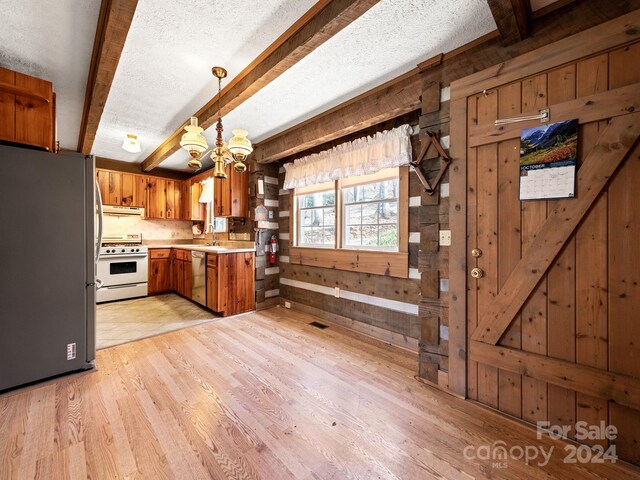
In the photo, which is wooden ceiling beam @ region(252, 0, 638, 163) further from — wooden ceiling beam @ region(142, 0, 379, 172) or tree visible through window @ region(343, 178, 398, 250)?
wooden ceiling beam @ region(142, 0, 379, 172)

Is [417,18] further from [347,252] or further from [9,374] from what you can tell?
[9,374]

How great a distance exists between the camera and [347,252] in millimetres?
3303

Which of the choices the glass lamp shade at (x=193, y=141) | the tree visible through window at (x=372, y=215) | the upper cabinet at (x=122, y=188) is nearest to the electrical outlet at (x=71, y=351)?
the glass lamp shade at (x=193, y=141)

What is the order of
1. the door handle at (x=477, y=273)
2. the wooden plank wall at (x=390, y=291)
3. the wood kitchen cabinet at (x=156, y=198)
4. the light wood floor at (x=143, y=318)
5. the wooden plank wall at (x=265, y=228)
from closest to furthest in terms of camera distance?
1. the door handle at (x=477, y=273)
2. the wooden plank wall at (x=390, y=291)
3. the light wood floor at (x=143, y=318)
4. the wooden plank wall at (x=265, y=228)
5. the wood kitchen cabinet at (x=156, y=198)

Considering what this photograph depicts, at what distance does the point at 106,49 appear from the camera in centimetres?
184

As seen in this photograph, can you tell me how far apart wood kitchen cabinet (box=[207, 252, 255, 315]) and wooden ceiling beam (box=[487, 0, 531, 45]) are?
3595 millimetres

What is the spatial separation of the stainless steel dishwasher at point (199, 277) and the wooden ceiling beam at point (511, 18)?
13.3ft

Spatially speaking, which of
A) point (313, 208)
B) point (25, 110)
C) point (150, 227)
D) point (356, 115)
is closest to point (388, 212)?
point (356, 115)

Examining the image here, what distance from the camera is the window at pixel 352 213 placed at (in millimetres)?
2928

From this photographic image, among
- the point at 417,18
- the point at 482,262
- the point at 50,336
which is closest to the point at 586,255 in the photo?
Result: the point at 482,262

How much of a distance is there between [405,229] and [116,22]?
2725mm

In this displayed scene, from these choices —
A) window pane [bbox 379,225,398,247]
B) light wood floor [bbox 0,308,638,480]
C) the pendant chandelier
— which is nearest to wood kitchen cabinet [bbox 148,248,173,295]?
light wood floor [bbox 0,308,638,480]

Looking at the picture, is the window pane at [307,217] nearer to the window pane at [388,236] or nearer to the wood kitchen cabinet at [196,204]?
the window pane at [388,236]

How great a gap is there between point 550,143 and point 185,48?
2.62 metres
